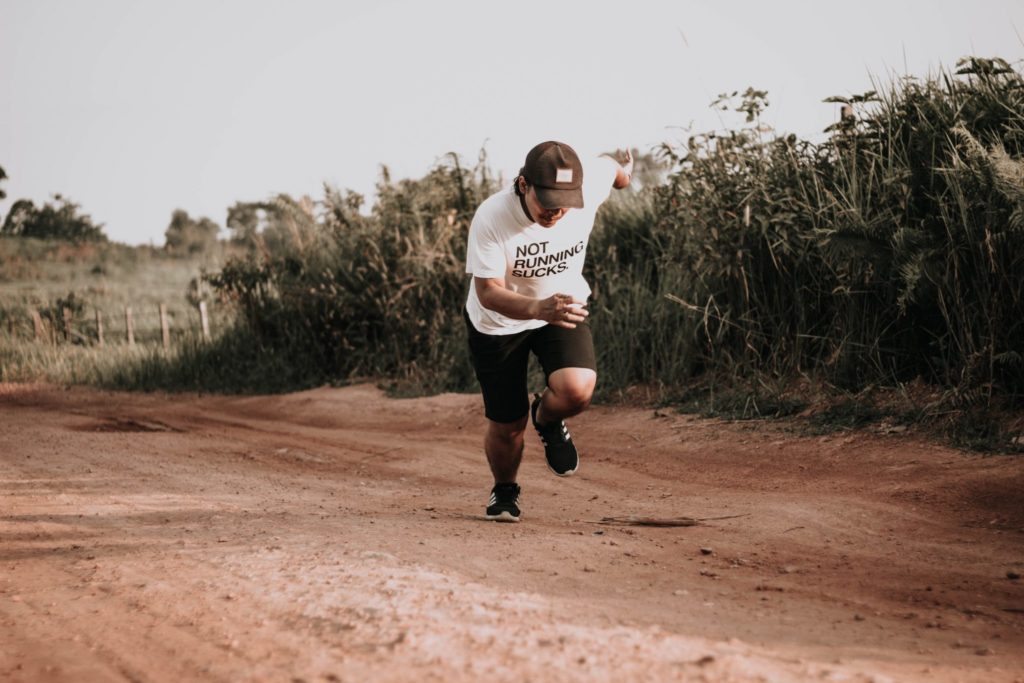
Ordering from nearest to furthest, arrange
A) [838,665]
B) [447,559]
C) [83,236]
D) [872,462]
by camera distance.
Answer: [838,665] → [447,559] → [872,462] → [83,236]

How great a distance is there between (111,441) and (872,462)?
6.34 metres

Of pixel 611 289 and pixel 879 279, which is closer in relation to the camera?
pixel 879 279

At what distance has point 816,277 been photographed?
28.3 ft

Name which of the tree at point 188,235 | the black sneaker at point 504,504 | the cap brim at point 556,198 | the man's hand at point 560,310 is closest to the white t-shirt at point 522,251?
→ the cap brim at point 556,198

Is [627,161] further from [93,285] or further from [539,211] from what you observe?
[93,285]

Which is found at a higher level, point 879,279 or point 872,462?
point 879,279

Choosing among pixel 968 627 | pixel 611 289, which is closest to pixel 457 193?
pixel 611 289

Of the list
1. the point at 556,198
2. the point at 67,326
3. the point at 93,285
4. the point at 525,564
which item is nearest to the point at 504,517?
the point at 525,564

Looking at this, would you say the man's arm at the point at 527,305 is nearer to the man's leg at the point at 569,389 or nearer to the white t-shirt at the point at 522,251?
the white t-shirt at the point at 522,251

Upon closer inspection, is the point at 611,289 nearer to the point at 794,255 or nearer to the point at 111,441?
the point at 794,255

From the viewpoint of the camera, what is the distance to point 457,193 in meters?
13.9

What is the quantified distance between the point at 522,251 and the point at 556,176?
0.47m

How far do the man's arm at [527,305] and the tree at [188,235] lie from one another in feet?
127

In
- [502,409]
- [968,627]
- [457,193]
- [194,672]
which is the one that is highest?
[457,193]
